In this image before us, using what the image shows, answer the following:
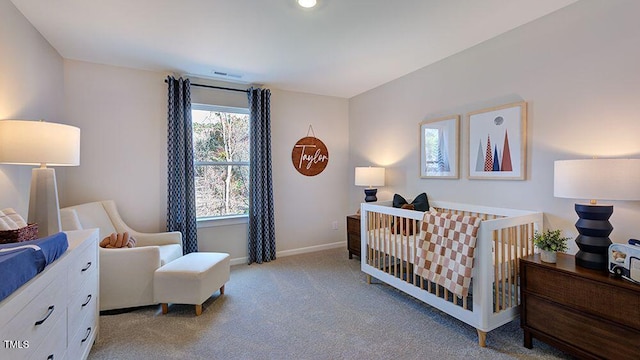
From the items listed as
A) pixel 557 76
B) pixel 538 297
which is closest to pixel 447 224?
pixel 538 297

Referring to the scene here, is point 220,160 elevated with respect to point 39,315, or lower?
elevated

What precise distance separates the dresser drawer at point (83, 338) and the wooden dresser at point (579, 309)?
266 cm

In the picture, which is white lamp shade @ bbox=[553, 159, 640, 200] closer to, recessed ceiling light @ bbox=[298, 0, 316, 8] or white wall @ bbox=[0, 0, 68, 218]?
recessed ceiling light @ bbox=[298, 0, 316, 8]

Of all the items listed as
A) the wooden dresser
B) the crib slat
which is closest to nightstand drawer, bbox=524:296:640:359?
the wooden dresser

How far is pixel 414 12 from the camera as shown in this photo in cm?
213

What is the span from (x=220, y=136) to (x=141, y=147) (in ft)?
2.93

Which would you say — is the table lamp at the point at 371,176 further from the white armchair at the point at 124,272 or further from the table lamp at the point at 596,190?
the white armchair at the point at 124,272

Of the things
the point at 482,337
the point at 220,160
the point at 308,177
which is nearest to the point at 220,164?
the point at 220,160

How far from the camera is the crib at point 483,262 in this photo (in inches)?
75.4

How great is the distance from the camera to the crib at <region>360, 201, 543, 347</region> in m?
1.91

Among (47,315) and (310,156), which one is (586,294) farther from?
(310,156)

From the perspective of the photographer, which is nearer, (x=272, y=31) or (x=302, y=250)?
(x=272, y=31)

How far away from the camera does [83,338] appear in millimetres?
1655

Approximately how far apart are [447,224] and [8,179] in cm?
307
